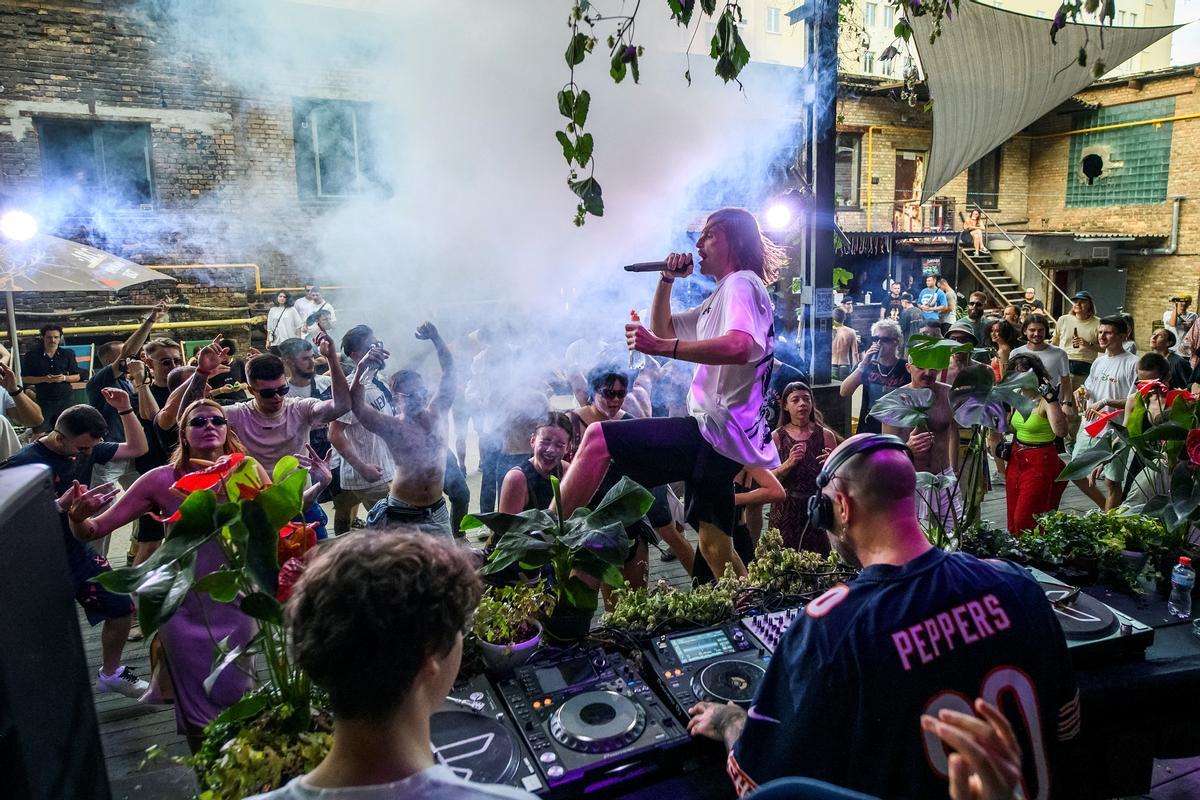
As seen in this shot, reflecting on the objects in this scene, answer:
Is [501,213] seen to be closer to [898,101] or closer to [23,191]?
[23,191]

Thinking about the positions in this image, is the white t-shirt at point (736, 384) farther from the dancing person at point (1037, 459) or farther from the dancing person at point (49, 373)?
the dancing person at point (49, 373)

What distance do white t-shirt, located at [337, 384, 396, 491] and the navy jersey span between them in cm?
415

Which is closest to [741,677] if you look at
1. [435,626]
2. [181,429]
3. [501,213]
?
[435,626]

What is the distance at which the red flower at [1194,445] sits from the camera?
312 cm

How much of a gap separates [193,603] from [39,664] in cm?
176

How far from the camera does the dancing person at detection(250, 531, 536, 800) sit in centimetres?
120

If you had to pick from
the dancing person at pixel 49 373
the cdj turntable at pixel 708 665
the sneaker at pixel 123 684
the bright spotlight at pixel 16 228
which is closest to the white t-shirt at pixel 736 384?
the cdj turntable at pixel 708 665

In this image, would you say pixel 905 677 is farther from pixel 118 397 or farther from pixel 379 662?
pixel 118 397

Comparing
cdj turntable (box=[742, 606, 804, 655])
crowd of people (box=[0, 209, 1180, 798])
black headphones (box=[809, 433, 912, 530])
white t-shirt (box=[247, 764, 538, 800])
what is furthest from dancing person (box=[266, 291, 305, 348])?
white t-shirt (box=[247, 764, 538, 800])

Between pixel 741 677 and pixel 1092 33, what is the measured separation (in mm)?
11849

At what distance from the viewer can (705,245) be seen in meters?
3.38

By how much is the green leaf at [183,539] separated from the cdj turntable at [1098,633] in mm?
2502

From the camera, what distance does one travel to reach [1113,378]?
21.9 feet

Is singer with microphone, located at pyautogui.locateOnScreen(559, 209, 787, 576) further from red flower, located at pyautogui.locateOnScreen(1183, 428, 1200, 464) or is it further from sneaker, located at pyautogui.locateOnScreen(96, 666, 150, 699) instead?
sneaker, located at pyautogui.locateOnScreen(96, 666, 150, 699)
